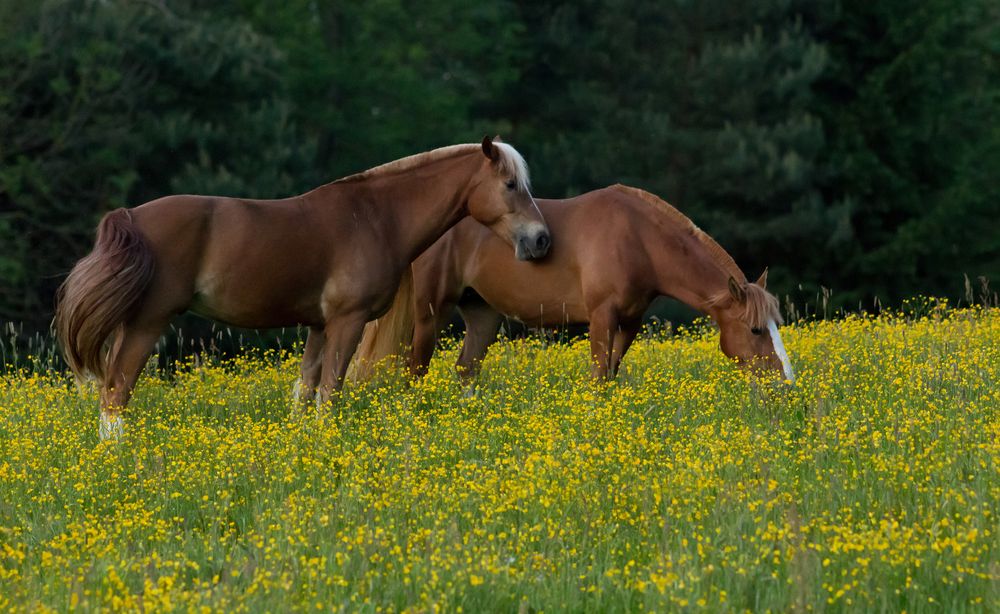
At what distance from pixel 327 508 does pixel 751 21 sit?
25663mm

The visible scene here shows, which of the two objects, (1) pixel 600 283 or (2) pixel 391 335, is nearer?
(1) pixel 600 283

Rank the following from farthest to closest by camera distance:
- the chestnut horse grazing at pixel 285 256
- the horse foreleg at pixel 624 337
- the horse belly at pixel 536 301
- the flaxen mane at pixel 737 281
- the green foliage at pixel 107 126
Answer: the green foliage at pixel 107 126 → the horse belly at pixel 536 301 → the horse foreleg at pixel 624 337 → the flaxen mane at pixel 737 281 → the chestnut horse grazing at pixel 285 256

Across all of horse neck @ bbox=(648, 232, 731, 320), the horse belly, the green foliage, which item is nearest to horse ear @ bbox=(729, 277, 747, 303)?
horse neck @ bbox=(648, 232, 731, 320)

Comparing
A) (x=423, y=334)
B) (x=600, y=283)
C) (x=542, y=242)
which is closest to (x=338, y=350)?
(x=542, y=242)

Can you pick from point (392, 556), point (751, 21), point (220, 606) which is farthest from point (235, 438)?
point (751, 21)

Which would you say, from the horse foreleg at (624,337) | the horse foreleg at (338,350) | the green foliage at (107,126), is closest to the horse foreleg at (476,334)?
the horse foreleg at (624,337)

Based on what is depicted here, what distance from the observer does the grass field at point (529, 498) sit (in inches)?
201

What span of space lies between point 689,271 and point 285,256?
300cm

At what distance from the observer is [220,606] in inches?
189

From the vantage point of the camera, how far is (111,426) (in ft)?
26.5

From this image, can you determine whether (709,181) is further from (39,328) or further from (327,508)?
(327,508)

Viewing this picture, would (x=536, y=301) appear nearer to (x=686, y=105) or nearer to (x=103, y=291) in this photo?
(x=103, y=291)

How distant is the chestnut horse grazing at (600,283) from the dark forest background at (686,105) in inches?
480

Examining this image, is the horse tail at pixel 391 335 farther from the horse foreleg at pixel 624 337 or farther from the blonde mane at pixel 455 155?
the horse foreleg at pixel 624 337
